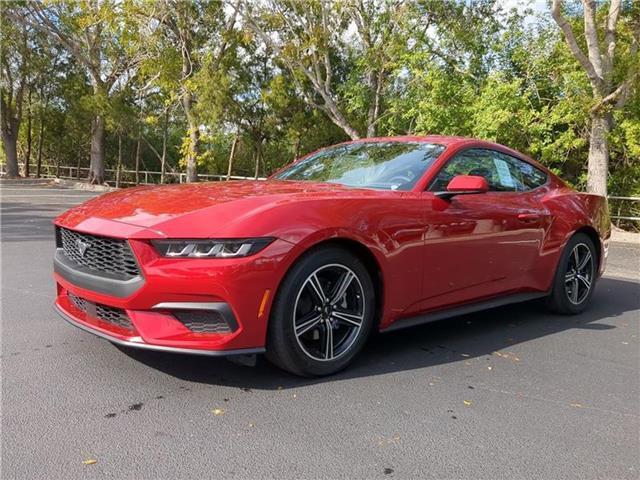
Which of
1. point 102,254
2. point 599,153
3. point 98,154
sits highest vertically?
point 599,153

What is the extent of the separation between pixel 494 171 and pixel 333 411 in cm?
260

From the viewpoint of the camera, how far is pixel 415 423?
2863 mm

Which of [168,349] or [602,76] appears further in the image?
[602,76]

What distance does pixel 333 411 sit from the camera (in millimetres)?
2943

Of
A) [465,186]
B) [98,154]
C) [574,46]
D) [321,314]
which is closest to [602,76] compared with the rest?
[574,46]

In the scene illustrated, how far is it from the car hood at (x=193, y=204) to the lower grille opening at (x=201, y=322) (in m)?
0.42

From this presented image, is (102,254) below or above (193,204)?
below

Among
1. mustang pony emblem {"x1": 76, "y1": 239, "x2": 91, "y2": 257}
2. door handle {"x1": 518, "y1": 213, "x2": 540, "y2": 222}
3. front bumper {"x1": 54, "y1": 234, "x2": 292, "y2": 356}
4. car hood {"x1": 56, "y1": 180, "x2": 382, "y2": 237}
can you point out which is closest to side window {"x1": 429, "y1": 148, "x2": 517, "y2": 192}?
door handle {"x1": 518, "y1": 213, "x2": 540, "y2": 222}

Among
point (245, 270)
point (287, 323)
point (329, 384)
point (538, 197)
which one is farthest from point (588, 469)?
point (538, 197)

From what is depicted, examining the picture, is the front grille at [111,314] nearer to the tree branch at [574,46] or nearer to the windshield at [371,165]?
the windshield at [371,165]

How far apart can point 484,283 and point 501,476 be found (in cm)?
202

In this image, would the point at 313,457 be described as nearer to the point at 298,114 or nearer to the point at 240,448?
the point at 240,448

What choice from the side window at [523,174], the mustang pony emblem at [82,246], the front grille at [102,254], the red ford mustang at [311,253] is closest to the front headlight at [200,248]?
the red ford mustang at [311,253]

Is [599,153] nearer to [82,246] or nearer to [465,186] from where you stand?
[465,186]
